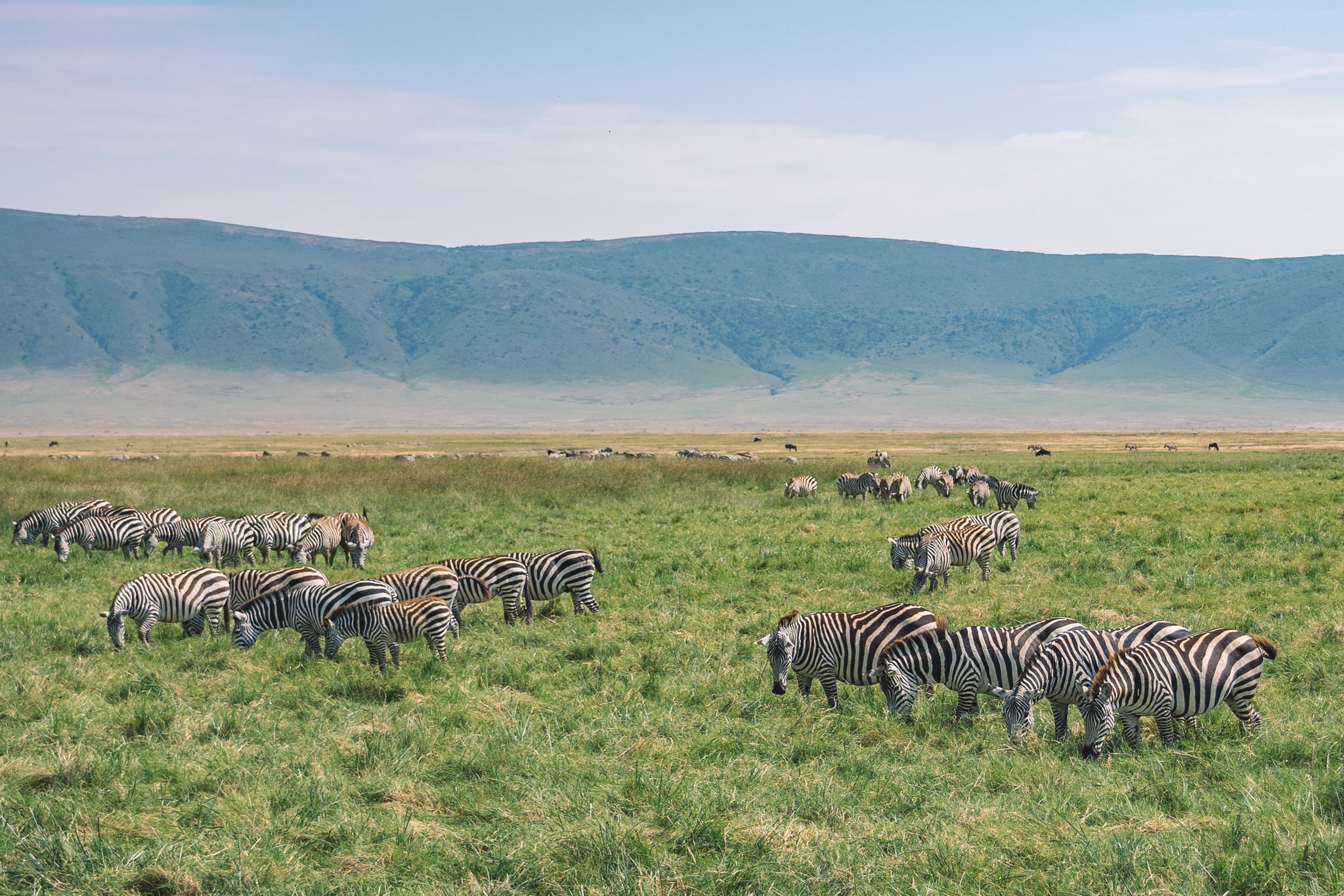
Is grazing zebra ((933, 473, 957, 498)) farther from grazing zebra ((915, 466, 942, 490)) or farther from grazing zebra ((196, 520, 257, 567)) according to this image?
grazing zebra ((196, 520, 257, 567))

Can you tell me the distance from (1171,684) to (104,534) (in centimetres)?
2113

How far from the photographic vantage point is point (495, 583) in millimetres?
15195

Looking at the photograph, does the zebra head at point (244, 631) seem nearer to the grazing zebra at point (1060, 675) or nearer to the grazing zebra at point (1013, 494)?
the grazing zebra at point (1060, 675)

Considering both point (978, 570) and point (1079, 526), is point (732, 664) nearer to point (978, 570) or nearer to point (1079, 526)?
point (978, 570)

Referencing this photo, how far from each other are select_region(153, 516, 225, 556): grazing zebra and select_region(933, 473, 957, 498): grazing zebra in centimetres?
2118

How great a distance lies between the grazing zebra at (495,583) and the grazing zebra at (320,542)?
23.5 ft

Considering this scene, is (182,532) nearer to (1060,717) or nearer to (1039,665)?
(1039,665)

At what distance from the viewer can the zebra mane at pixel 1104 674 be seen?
29.3 ft

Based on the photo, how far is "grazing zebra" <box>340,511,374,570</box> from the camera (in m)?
20.6

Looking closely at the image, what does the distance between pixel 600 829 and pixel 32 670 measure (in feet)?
27.0

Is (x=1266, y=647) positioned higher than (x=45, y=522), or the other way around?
(x=1266, y=647)

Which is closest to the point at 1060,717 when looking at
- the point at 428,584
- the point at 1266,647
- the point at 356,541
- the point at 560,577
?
the point at 1266,647

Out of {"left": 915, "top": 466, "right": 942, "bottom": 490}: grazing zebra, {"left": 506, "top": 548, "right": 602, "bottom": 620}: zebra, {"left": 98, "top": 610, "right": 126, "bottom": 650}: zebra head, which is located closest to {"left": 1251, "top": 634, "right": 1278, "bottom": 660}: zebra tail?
{"left": 506, "top": 548, "right": 602, "bottom": 620}: zebra

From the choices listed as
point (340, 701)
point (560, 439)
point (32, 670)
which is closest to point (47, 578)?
point (32, 670)
